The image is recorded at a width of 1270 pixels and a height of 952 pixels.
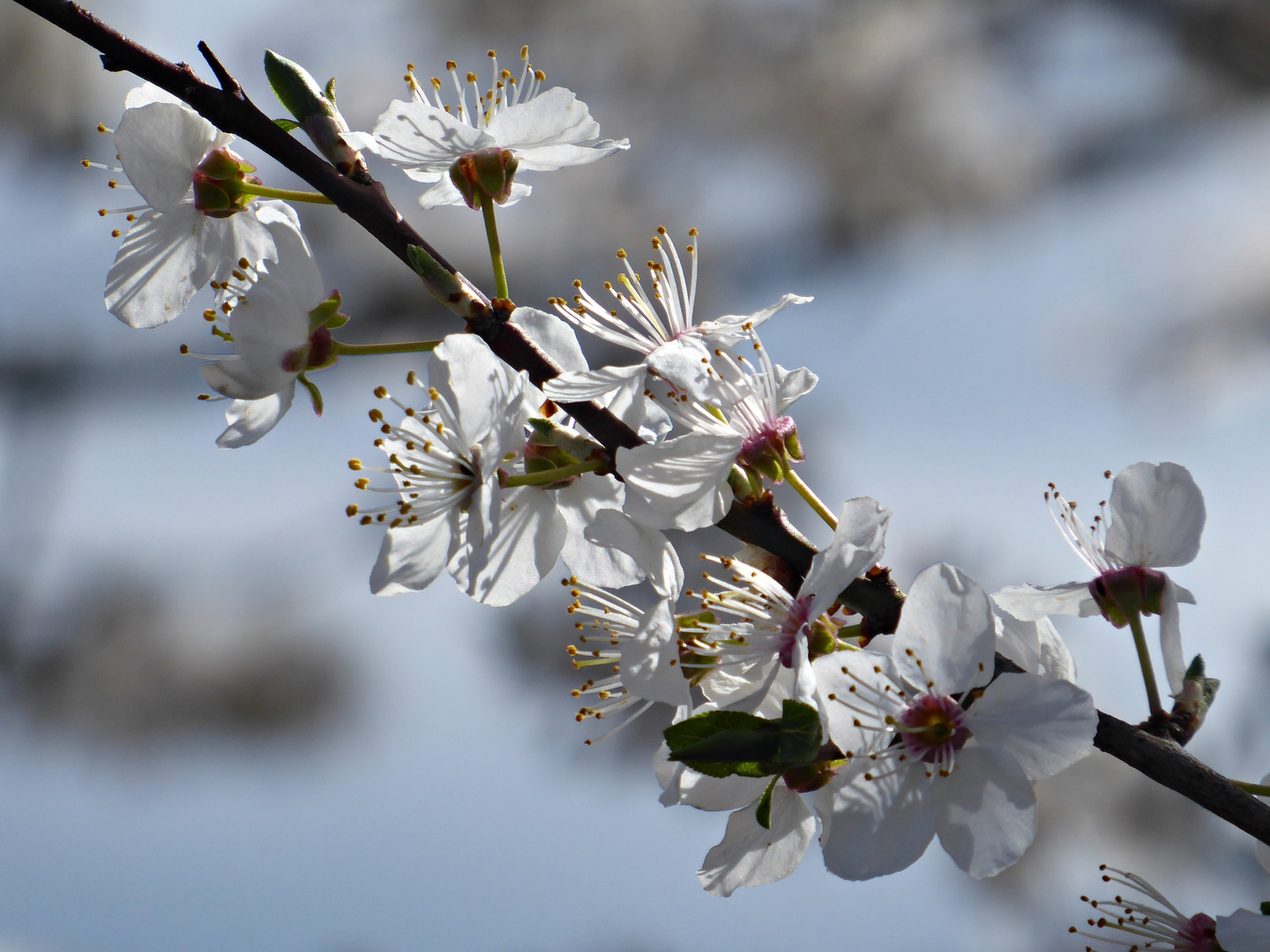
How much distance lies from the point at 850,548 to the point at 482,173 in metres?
0.28

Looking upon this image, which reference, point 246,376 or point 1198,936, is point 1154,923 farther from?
point 246,376

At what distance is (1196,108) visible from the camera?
262 cm

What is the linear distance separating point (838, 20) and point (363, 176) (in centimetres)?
287

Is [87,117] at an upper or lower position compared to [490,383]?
upper

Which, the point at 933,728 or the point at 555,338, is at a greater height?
the point at 555,338

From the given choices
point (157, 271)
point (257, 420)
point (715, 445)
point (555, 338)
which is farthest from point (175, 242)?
point (715, 445)

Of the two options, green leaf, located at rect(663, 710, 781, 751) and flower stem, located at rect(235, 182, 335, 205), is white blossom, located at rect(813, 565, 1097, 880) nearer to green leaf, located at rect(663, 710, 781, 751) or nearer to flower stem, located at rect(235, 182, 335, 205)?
green leaf, located at rect(663, 710, 781, 751)

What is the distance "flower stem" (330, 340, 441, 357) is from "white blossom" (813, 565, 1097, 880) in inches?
8.8

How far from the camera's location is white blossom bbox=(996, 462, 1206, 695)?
0.45 metres

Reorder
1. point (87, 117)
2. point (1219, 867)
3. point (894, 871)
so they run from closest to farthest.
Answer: point (894, 871) → point (1219, 867) → point (87, 117)

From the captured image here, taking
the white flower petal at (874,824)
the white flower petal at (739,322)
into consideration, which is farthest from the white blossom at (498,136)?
the white flower petal at (874,824)

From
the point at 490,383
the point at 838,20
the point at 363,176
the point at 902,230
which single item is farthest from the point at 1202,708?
the point at 838,20

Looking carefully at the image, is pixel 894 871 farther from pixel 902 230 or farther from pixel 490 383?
pixel 902 230

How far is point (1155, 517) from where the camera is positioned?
46 cm
